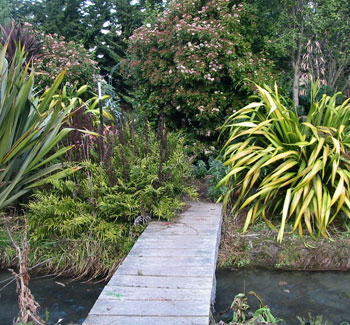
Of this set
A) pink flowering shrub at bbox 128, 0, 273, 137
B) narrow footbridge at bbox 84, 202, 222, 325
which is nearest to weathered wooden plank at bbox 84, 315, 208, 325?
narrow footbridge at bbox 84, 202, 222, 325

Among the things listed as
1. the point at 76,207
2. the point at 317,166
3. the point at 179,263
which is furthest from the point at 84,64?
the point at 179,263

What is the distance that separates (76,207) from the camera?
4027mm

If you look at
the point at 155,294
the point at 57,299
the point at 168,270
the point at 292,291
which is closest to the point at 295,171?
the point at 292,291

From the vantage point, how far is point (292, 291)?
11.7 ft

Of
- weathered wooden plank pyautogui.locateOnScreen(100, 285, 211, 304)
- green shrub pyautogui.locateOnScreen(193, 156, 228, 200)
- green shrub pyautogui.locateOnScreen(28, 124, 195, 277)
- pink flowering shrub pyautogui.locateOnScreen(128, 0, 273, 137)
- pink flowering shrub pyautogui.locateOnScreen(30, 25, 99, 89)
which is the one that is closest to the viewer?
weathered wooden plank pyautogui.locateOnScreen(100, 285, 211, 304)

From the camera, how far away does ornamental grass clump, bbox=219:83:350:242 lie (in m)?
3.93

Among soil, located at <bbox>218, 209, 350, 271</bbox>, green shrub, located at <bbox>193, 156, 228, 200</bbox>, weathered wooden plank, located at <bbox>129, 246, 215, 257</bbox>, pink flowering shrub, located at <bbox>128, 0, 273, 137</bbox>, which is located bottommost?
soil, located at <bbox>218, 209, 350, 271</bbox>

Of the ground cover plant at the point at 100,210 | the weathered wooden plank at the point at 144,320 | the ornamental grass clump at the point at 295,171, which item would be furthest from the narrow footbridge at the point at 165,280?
the ornamental grass clump at the point at 295,171

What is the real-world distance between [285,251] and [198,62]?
2775 mm

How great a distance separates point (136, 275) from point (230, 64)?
146 inches

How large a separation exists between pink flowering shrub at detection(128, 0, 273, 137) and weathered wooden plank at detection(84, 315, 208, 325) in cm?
388

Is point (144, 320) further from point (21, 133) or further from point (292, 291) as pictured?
point (21, 133)

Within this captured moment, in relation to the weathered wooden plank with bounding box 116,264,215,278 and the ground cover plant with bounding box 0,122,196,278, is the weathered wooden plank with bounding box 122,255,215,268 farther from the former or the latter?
the ground cover plant with bounding box 0,122,196,278

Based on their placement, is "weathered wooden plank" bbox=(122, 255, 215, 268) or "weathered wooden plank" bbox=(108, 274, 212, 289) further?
"weathered wooden plank" bbox=(122, 255, 215, 268)
